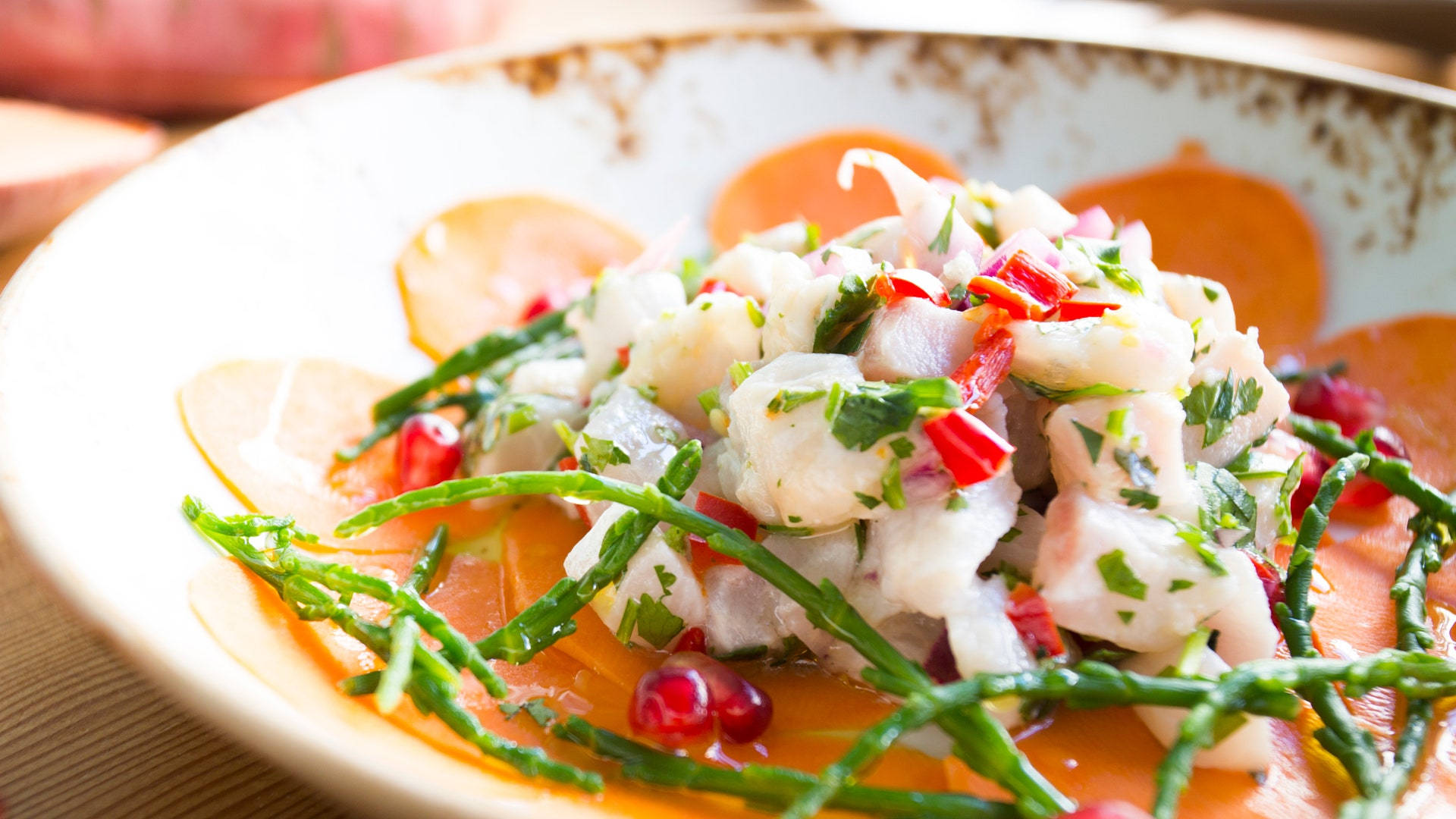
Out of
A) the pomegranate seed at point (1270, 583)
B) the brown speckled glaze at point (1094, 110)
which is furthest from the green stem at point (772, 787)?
the brown speckled glaze at point (1094, 110)

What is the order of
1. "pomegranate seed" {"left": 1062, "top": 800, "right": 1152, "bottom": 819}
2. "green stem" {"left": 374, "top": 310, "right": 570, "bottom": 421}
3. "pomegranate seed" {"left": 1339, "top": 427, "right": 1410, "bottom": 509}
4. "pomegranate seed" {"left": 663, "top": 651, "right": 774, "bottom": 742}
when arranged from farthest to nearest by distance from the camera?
"green stem" {"left": 374, "top": 310, "right": 570, "bottom": 421}
"pomegranate seed" {"left": 1339, "top": 427, "right": 1410, "bottom": 509}
"pomegranate seed" {"left": 663, "top": 651, "right": 774, "bottom": 742}
"pomegranate seed" {"left": 1062, "top": 800, "right": 1152, "bottom": 819}

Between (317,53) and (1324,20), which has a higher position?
(1324,20)

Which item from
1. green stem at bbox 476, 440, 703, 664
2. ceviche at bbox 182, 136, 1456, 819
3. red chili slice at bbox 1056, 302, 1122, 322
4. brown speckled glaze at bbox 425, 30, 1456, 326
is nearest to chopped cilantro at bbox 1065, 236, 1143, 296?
ceviche at bbox 182, 136, 1456, 819

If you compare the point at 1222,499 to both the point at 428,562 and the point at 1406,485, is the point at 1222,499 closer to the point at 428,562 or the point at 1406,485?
the point at 1406,485

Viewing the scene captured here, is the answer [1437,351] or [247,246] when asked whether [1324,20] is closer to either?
[1437,351]

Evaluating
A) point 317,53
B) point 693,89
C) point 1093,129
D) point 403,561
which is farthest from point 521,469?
point 317,53

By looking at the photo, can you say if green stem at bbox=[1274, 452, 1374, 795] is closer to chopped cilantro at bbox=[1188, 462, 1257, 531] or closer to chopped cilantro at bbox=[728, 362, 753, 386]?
chopped cilantro at bbox=[1188, 462, 1257, 531]
